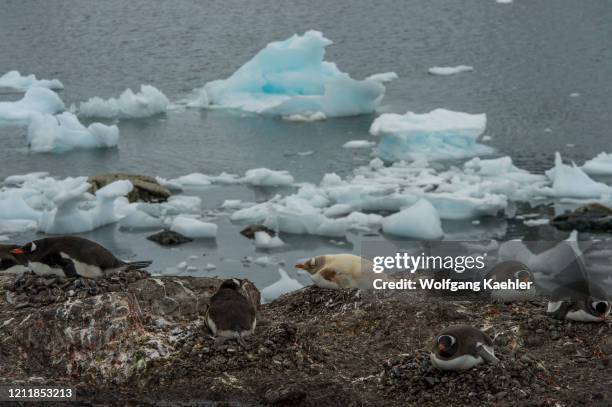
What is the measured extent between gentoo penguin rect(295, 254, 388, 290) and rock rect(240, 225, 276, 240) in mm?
7487

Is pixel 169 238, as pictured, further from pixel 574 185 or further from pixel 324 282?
pixel 574 185

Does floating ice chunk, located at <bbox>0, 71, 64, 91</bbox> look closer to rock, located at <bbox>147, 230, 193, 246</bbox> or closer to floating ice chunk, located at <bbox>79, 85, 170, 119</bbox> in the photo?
floating ice chunk, located at <bbox>79, 85, 170, 119</bbox>

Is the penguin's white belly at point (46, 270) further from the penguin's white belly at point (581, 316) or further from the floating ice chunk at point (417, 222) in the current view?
the floating ice chunk at point (417, 222)

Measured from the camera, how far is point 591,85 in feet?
90.4

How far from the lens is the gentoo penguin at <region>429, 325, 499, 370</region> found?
7.12m

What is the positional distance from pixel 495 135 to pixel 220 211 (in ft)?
27.4

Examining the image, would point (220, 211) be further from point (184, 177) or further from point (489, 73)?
point (489, 73)

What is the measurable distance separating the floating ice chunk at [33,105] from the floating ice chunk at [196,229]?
35.8ft

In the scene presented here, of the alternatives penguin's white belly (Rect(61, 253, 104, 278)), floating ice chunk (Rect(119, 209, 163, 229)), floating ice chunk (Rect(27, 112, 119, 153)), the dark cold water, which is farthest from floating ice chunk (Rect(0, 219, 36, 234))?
penguin's white belly (Rect(61, 253, 104, 278))

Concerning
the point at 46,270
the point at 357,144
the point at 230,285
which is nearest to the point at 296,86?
the point at 357,144

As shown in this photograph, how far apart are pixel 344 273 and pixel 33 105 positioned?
1952 centimetres

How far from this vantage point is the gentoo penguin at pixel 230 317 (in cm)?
770

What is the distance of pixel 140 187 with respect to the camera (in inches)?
772

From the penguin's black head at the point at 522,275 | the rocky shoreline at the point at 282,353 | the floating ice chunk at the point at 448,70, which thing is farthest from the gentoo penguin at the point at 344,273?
the floating ice chunk at the point at 448,70
